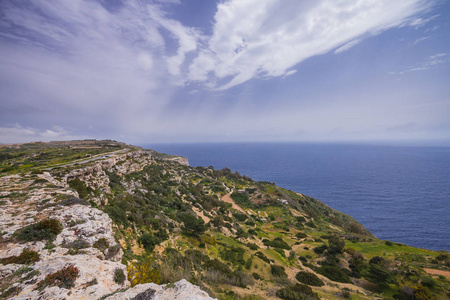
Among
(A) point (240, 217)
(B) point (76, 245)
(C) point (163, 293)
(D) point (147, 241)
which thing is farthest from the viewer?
(A) point (240, 217)

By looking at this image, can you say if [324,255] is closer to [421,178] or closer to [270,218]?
[270,218]

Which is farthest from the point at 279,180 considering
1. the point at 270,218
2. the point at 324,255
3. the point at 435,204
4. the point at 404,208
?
the point at 324,255

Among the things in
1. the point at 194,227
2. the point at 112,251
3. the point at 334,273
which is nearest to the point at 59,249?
the point at 112,251

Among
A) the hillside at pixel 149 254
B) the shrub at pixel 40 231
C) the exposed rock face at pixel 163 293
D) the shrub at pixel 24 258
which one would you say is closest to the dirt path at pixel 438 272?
the hillside at pixel 149 254

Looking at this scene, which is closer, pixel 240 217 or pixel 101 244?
pixel 101 244

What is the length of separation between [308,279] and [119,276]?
20.0m

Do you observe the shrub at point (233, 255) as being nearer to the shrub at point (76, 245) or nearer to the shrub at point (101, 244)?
the shrub at point (101, 244)

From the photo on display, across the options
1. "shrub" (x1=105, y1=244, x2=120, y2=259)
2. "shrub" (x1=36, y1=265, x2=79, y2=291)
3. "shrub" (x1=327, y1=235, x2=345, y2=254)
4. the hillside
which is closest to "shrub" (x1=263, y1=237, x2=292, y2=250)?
the hillside

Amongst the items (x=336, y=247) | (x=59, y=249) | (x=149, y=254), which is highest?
(x=59, y=249)

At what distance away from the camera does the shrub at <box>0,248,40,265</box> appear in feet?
27.1

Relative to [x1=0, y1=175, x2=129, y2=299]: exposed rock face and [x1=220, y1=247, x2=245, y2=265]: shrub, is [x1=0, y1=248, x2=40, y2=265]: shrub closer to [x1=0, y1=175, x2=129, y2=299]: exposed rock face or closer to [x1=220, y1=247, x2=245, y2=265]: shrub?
[x1=0, y1=175, x2=129, y2=299]: exposed rock face

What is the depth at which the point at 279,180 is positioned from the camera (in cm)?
11512

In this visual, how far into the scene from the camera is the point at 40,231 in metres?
10.4

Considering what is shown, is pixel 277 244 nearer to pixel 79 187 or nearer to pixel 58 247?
pixel 58 247
